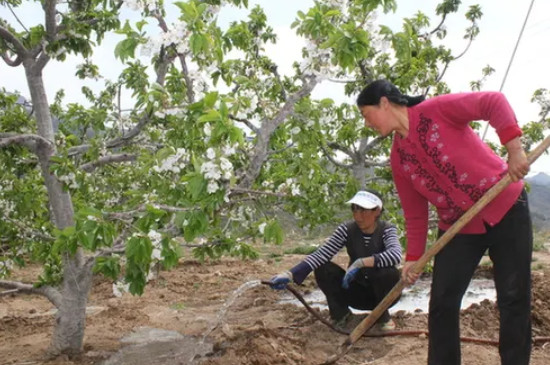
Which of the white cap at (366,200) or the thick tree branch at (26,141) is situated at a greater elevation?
the thick tree branch at (26,141)

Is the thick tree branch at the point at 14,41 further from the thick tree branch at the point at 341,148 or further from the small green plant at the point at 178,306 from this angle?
the thick tree branch at the point at 341,148

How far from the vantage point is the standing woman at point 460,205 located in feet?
9.25

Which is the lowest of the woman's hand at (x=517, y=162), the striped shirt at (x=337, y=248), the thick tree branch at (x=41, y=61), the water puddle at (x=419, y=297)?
the water puddle at (x=419, y=297)

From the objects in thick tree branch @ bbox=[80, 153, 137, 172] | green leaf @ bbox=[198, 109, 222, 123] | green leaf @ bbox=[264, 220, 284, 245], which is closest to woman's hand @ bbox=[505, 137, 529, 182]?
green leaf @ bbox=[198, 109, 222, 123]

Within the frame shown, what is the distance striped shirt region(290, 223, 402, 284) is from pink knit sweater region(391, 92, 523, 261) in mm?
1545

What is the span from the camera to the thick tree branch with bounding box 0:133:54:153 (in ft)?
14.2

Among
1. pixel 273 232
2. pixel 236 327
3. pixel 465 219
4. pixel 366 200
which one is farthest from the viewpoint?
pixel 236 327

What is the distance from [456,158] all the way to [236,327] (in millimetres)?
3573

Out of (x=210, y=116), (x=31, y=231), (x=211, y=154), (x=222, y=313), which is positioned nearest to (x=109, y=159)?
(x=31, y=231)

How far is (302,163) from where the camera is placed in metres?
4.86

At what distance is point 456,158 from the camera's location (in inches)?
112

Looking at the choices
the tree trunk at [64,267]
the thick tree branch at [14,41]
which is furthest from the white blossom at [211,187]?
the thick tree branch at [14,41]

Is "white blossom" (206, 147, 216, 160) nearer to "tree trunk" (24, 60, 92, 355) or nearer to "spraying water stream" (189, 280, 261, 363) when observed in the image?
"spraying water stream" (189, 280, 261, 363)

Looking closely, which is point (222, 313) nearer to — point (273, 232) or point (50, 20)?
point (273, 232)
